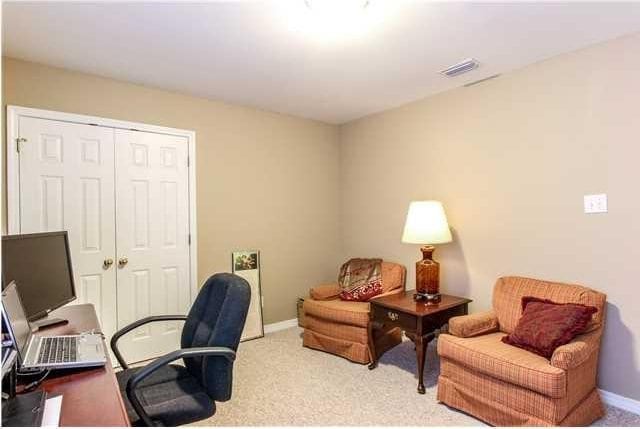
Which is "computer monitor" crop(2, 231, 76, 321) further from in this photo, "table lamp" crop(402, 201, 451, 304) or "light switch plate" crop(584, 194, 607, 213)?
"light switch plate" crop(584, 194, 607, 213)

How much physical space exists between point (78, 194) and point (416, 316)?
264cm

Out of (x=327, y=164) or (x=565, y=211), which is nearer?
(x=565, y=211)

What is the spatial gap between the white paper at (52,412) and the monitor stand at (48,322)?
0.96 metres

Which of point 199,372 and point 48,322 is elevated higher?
point 48,322

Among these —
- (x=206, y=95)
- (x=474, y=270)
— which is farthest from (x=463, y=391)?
(x=206, y=95)

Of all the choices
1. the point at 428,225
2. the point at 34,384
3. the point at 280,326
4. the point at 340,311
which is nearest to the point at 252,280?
the point at 280,326

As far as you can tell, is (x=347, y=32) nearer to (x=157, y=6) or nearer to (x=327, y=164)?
(x=157, y=6)

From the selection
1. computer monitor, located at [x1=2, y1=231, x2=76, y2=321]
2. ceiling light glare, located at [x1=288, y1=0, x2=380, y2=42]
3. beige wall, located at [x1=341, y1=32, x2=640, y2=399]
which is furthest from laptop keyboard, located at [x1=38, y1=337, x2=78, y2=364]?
beige wall, located at [x1=341, y1=32, x2=640, y2=399]

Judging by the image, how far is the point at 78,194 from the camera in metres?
2.84

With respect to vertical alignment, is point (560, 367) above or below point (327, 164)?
below

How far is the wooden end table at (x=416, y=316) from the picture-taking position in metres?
2.67

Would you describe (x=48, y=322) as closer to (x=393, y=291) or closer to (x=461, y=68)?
(x=393, y=291)

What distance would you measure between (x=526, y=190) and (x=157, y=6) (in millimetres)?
2690

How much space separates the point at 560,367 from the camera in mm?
1983
